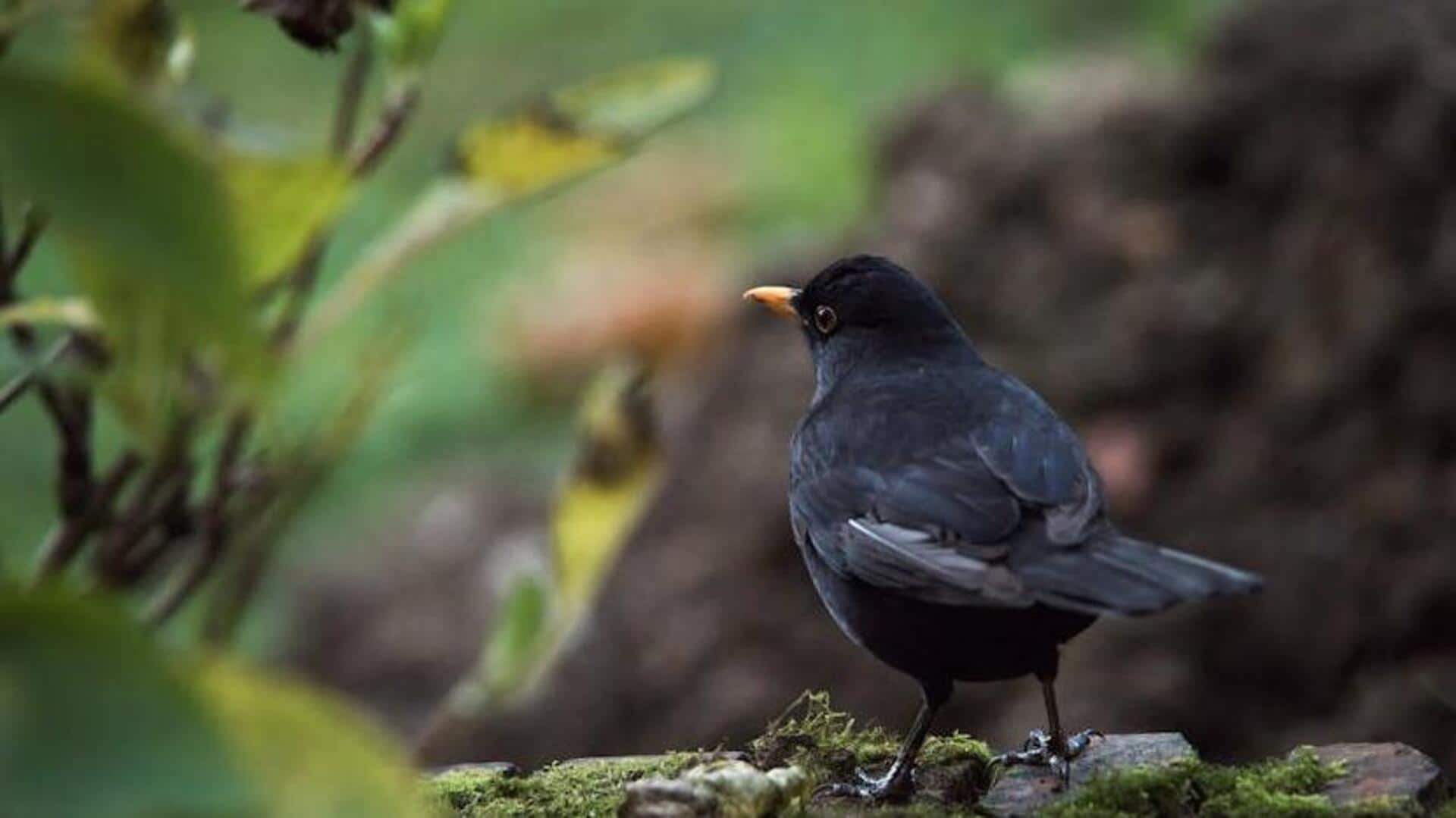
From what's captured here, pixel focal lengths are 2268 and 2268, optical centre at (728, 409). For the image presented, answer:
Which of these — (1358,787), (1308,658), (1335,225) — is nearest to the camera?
(1358,787)

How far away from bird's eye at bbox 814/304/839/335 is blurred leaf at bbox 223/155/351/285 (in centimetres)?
201

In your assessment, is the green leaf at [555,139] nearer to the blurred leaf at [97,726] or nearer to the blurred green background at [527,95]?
the blurred leaf at [97,726]

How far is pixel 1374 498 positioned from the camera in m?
5.32

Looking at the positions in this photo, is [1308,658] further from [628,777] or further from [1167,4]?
[1167,4]

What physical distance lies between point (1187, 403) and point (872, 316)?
246cm

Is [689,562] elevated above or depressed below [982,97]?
below

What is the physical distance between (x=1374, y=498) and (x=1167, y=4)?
4.93 m

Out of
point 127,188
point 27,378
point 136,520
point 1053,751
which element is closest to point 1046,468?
point 1053,751

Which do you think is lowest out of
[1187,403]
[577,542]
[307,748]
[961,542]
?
[1187,403]

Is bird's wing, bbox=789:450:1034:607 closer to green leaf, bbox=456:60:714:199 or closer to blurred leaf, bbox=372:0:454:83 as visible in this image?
green leaf, bbox=456:60:714:199

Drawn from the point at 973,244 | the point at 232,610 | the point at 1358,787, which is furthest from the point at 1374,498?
the point at 232,610

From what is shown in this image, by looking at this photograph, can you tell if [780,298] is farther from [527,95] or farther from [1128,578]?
[527,95]

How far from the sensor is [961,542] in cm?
273

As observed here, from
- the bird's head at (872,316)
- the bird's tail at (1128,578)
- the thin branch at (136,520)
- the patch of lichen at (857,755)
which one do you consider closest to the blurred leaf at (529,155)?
the thin branch at (136,520)
